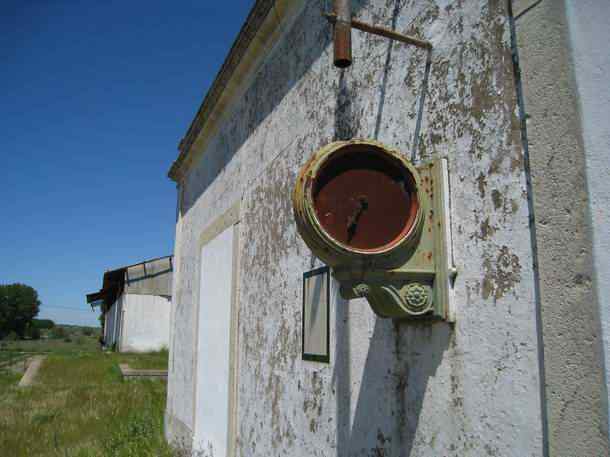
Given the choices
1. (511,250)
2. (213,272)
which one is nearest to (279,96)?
(213,272)

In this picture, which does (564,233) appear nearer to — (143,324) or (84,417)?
(84,417)

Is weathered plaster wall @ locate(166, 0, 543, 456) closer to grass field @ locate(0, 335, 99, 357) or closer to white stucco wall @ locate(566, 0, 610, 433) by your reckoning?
white stucco wall @ locate(566, 0, 610, 433)

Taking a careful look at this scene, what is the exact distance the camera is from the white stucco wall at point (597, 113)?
1593 mm

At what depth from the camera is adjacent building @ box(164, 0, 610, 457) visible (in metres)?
1.67

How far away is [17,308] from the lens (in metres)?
58.8

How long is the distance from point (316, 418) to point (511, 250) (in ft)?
6.43

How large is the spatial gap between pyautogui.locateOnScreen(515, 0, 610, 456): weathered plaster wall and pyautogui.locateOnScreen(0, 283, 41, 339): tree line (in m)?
64.9

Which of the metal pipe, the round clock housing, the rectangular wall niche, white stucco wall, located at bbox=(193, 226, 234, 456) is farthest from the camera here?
white stucco wall, located at bbox=(193, 226, 234, 456)

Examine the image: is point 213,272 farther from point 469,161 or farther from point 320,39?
point 469,161

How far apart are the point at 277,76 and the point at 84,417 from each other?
8692mm

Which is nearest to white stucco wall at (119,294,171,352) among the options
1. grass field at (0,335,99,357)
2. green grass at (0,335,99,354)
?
grass field at (0,335,99,357)

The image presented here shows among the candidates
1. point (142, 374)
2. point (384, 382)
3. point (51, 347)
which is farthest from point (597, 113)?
point (51, 347)

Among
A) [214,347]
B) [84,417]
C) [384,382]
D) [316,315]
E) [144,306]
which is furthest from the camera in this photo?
[144,306]

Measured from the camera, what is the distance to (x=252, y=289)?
16.1 feet
